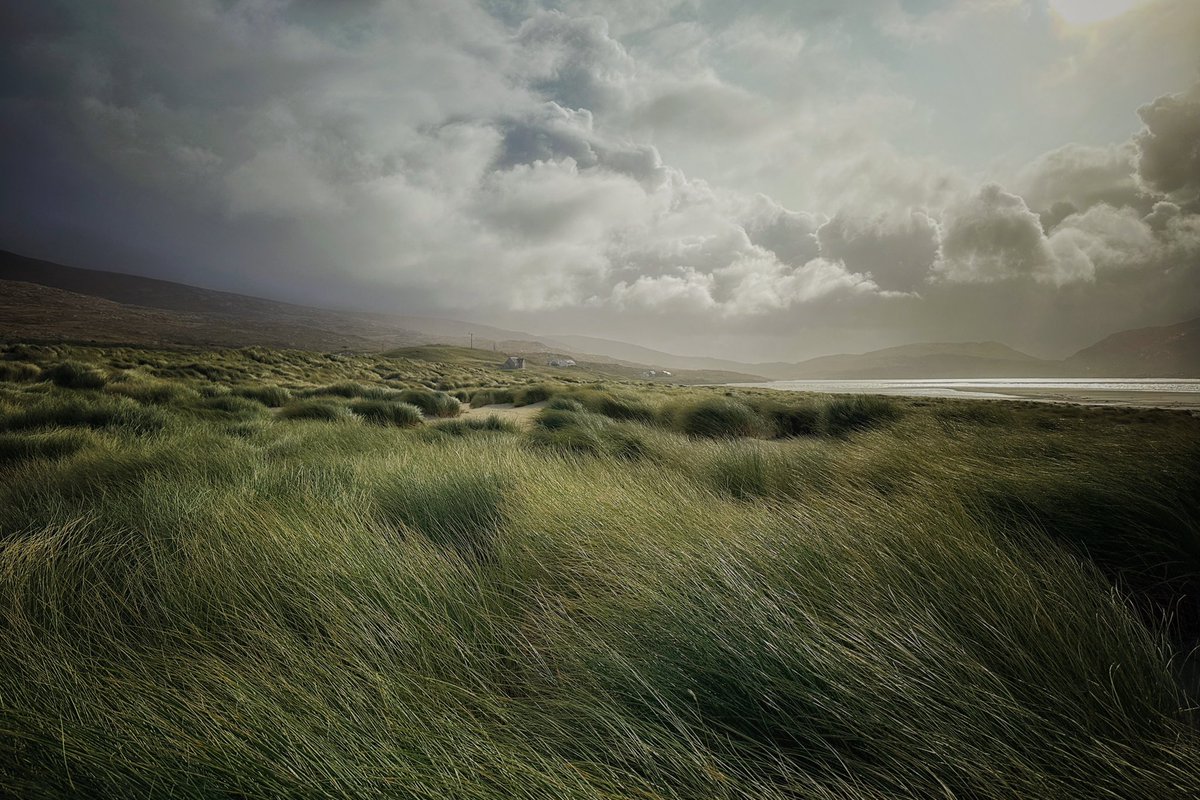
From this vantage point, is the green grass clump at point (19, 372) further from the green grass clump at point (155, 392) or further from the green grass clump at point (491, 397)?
the green grass clump at point (491, 397)

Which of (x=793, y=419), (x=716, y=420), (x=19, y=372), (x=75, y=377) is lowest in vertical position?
(x=19, y=372)

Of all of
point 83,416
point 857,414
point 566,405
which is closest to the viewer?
point 83,416

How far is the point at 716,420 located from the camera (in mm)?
7773

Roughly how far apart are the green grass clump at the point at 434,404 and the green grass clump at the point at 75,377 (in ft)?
19.8

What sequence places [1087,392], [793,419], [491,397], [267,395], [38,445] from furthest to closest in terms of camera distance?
1. [1087,392]
2. [491,397]
3. [267,395]
4. [793,419]
5. [38,445]

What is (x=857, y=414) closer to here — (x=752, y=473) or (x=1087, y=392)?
(x=752, y=473)

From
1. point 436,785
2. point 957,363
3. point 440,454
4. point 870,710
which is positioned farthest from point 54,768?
point 957,363

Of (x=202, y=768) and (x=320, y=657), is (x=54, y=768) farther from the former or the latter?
(x=320, y=657)

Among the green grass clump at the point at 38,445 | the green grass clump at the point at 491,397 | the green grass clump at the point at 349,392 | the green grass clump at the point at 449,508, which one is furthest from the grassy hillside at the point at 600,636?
the green grass clump at the point at 491,397

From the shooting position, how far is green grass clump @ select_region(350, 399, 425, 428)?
8.04 meters

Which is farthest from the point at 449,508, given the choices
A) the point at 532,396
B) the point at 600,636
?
the point at 532,396

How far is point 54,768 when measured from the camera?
3.13 feet

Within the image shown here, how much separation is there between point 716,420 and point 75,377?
43.9ft

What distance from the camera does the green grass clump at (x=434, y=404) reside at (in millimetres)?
10391
